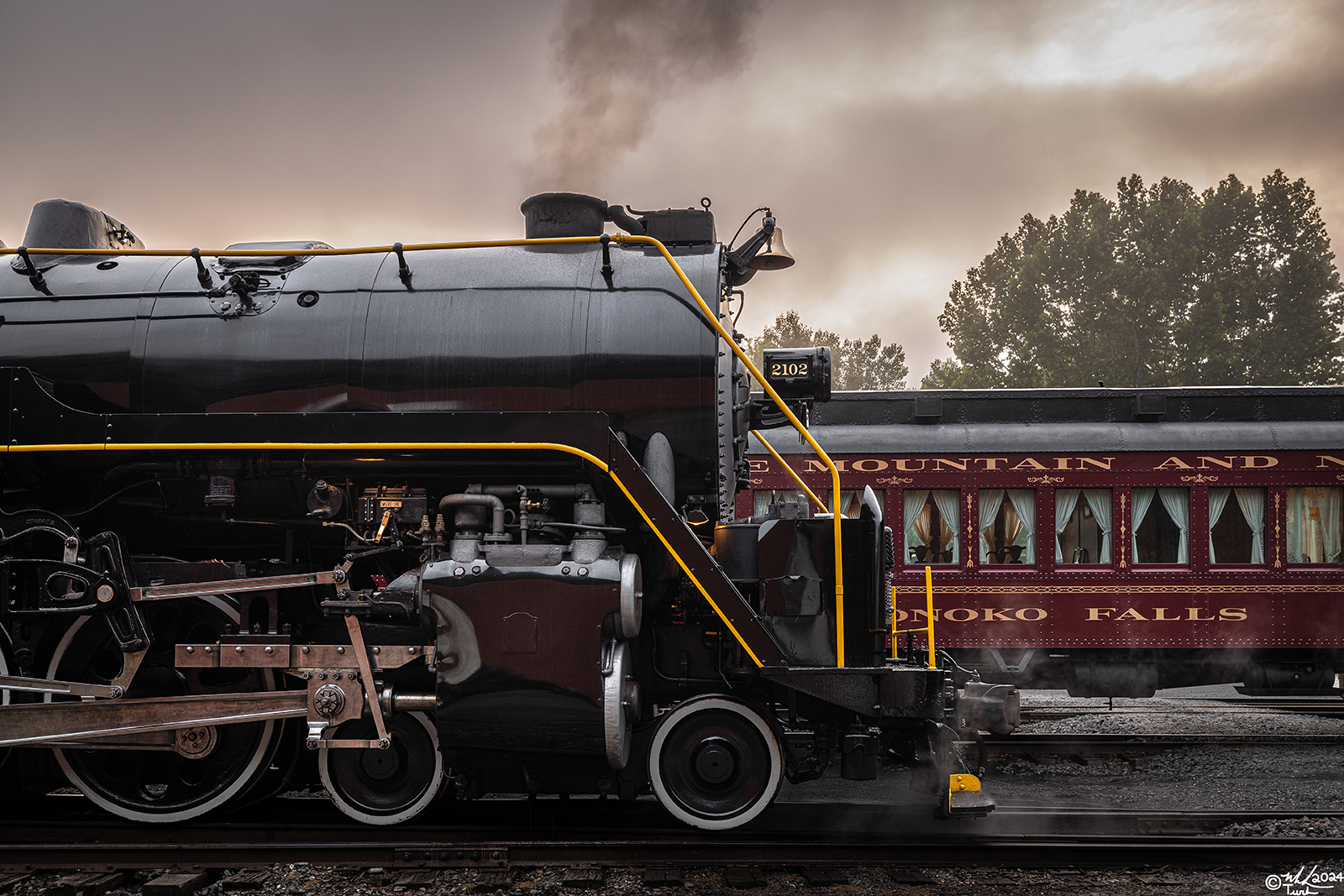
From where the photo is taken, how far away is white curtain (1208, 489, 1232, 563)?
30.7 feet

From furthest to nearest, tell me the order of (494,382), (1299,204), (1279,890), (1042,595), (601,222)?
(1299,204), (1042,595), (601,222), (494,382), (1279,890)

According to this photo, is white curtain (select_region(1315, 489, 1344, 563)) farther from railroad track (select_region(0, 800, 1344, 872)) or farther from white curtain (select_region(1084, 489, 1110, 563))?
railroad track (select_region(0, 800, 1344, 872))

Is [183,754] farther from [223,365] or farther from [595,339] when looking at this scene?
[595,339]

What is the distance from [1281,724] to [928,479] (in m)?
5.00

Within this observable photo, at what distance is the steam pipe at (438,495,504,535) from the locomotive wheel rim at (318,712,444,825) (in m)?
1.34

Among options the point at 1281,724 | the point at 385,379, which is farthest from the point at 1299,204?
the point at 385,379

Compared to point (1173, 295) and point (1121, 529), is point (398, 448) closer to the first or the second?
point (1121, 529)

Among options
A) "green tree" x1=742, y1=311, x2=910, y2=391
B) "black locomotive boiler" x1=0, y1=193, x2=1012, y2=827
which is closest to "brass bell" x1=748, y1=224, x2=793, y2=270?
"black locomotive boiler" x1=0, y1=193, x2=1012, y2=827

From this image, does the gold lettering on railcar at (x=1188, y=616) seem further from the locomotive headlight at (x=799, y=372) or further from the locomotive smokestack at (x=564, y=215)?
the locomotive smokestack at (x=564, y=215)

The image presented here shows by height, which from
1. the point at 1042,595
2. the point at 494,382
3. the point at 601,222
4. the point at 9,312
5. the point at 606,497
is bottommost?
the point at 1042,595

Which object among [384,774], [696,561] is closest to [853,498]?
[696,561]

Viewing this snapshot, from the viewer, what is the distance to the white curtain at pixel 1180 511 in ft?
30.8

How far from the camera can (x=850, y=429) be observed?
393 inches

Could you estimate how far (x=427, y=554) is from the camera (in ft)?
15.6
